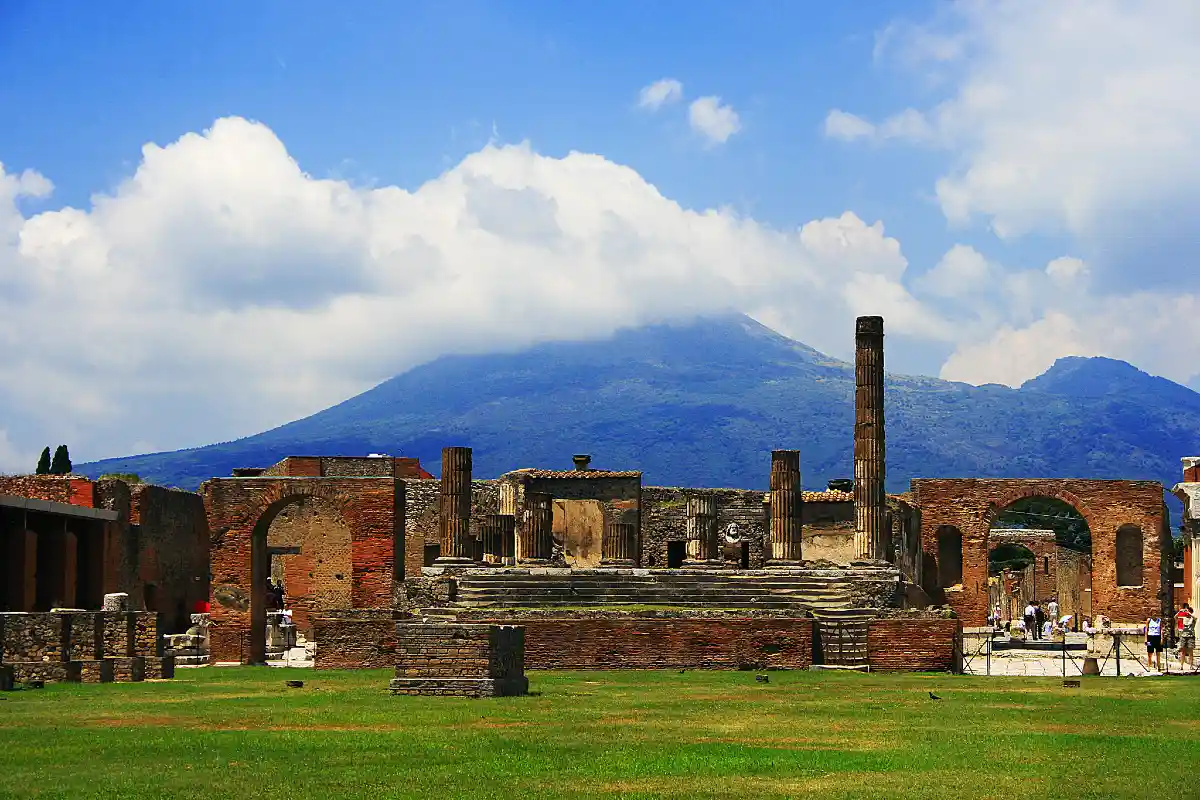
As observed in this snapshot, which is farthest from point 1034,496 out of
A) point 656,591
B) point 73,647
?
point 73,647

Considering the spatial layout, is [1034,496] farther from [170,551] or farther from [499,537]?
[170,551]

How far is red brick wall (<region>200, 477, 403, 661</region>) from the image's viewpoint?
4116 cm

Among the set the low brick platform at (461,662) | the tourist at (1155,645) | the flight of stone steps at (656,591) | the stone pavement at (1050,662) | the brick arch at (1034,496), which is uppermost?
the brick arch at (1034,496)

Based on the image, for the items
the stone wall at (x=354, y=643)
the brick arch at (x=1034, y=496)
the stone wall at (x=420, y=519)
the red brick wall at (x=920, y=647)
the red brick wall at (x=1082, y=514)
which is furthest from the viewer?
the stone wall at (x=420, y=519)

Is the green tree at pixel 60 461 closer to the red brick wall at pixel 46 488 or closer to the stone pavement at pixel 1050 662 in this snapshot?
the red brick wall at pixel 46 488

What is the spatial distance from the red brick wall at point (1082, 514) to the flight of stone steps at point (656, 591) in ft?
58.2

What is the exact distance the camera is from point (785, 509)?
46938 mm

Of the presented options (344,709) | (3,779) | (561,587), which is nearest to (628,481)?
(561,587)

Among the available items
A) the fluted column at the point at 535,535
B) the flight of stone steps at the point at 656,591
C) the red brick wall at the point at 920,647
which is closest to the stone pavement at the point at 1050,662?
the red brick wall at the point at 920,647

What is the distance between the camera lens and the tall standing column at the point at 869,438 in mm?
47625

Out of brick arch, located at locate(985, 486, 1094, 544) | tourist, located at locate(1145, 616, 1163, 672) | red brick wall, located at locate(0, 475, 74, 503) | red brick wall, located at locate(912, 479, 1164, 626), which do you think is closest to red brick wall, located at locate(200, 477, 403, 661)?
red brick wall, located at locate(0, 475, 74, 503)

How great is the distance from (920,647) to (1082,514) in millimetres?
25923

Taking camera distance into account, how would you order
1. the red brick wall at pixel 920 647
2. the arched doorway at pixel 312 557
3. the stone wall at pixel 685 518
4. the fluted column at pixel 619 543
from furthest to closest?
the stone wall at pixel 685 518, the arched doorway at pixel 312 557, the fluted column at pixel 619 543, the red brick wall at pixel 920 647

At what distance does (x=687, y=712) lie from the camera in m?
21.8
